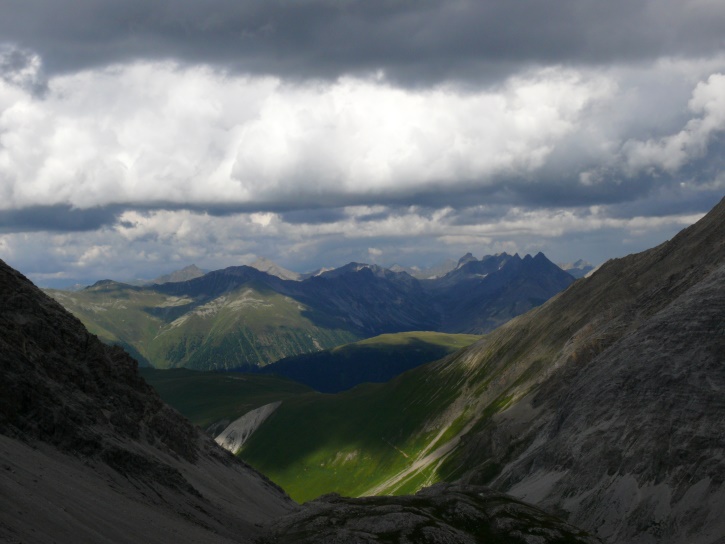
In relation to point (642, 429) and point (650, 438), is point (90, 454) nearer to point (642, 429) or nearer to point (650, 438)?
point (650, 438)

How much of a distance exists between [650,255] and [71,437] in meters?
166

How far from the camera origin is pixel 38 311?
96.9 m

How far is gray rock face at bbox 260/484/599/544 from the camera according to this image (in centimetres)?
7675

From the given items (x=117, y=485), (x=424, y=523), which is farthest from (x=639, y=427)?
(x=117, y=485)

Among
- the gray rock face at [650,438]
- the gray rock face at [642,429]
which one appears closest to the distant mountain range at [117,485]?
the gray rock face at [650,438]

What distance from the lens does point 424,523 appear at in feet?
260

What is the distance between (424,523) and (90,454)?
38585 millimetres

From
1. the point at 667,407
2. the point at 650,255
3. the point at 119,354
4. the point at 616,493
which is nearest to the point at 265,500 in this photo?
the point at 119,354

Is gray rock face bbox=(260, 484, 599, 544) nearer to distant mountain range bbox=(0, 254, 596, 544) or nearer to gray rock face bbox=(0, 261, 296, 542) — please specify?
distant mountain range bbox=(0, 254, 596, 544)

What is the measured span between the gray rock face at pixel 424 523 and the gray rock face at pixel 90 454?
7513 mm

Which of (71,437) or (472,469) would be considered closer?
(71,437)

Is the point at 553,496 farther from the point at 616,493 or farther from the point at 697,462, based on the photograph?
the point at 697,462

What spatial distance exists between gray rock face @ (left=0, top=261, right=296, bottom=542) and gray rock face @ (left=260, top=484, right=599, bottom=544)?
7.51 m

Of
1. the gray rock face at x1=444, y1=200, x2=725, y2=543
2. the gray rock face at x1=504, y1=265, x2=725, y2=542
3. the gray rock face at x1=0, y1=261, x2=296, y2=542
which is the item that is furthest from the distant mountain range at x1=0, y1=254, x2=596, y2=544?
the gray rock face at x1=444, y1=200, x2=725, y2=543
